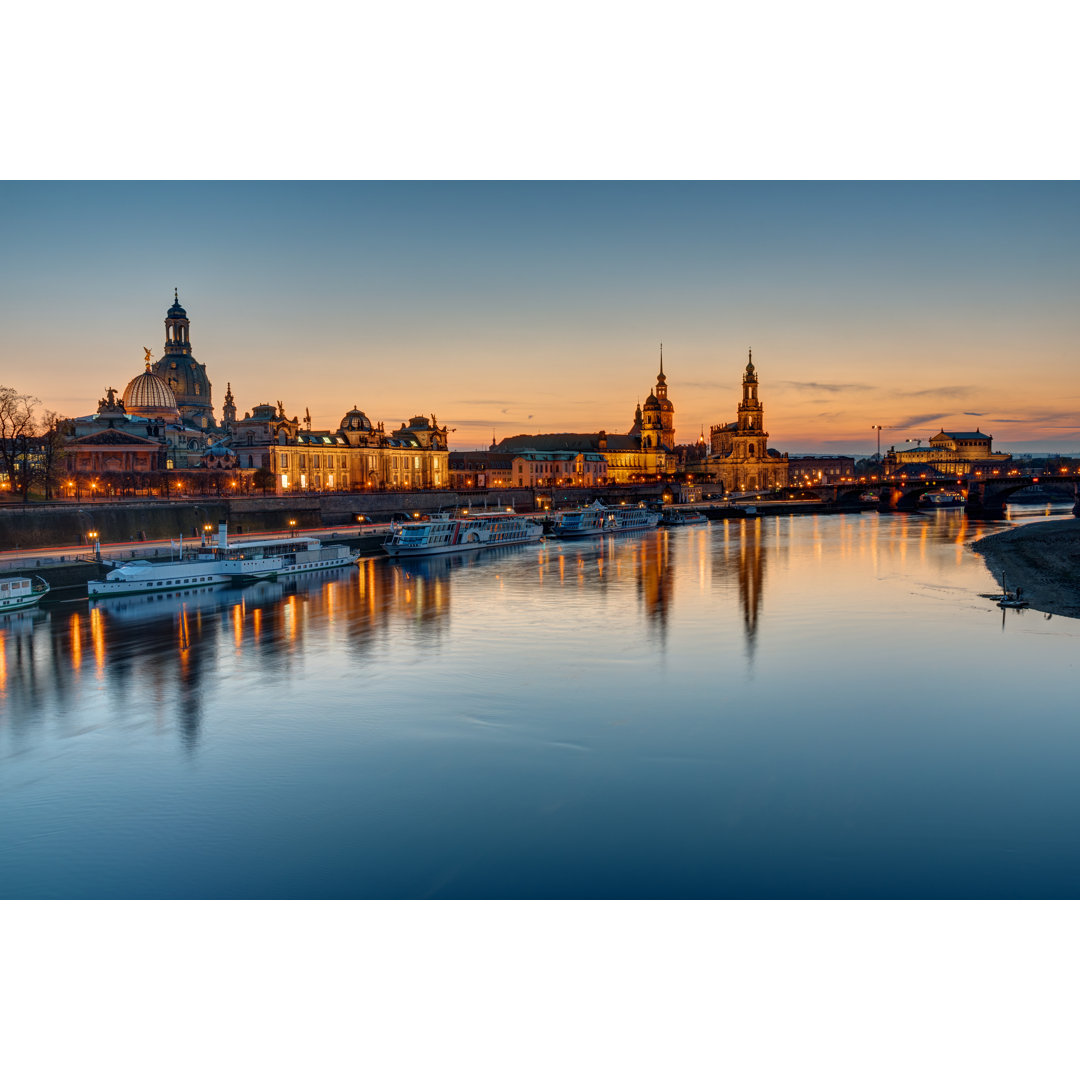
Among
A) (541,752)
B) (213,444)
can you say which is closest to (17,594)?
(541,752)

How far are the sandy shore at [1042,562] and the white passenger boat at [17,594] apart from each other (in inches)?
1375

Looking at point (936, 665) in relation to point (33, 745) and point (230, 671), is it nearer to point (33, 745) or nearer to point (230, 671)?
point (230, 671)

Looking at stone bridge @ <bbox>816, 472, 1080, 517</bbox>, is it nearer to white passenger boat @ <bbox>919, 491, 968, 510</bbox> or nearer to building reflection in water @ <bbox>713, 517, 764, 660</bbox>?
white passenger boat @ <bbox>919, 491, 968, 510</bbox>

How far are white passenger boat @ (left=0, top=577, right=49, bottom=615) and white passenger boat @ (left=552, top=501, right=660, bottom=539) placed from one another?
4051cm

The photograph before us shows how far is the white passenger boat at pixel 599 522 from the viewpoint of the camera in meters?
67.4

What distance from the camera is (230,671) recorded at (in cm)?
2188

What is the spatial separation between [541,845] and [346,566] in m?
34.9

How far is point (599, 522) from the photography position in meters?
70.8

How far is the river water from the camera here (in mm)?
10945

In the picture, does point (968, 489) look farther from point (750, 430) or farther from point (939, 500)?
point (750, 430)

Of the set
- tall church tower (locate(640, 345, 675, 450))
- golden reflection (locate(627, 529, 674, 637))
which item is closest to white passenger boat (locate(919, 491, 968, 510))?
tall church tower (locate(640, 345, 675, 450))

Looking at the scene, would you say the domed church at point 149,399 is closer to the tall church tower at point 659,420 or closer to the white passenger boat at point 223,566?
the white passenger boat at point 223,566

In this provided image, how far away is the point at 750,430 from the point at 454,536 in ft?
366

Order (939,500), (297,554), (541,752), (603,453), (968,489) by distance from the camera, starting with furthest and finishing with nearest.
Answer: (603,453) < (939,500) < (968,489) < (297,554) < (541,752)
